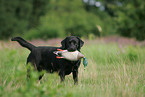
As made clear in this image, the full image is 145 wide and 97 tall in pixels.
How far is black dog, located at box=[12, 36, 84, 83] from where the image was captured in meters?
3.96

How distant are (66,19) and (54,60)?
2451 centimetres

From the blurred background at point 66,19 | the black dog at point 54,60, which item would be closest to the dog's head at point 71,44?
the black dog at point 54,60

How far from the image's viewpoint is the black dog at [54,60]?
3.96m

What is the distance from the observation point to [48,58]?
441cm

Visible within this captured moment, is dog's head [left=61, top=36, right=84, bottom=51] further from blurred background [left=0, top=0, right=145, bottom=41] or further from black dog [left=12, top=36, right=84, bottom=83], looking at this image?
blurred background [left=0, top=0, right=145, bottom=41]

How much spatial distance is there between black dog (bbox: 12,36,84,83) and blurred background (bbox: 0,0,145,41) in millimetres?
3327

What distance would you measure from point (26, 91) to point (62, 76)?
1602mm

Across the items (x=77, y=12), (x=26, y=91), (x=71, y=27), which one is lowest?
Result: (x=26, y=91)

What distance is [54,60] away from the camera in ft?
14.1

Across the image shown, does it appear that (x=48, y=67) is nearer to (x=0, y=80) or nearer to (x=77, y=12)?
(x=0, y=80)

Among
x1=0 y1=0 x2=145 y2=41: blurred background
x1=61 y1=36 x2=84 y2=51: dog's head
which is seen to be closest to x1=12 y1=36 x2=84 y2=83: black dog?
x1=61 y1=36 x2=84 y2=51: dog's head

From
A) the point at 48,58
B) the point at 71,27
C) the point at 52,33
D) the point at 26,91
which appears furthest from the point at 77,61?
the point at 71,27

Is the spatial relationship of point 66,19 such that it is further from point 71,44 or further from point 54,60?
point 71,44

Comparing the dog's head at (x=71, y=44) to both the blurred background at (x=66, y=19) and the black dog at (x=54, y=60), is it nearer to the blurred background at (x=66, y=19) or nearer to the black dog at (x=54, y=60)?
the black dog at (x=54, y=60)
